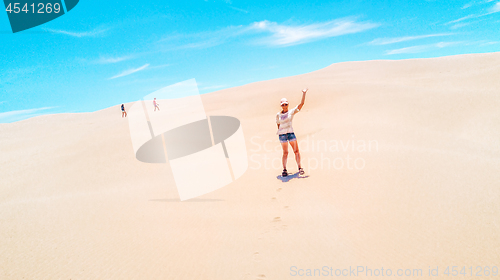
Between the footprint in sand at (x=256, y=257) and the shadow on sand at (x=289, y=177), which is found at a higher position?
the shadow on sand at (x=289, y=177)

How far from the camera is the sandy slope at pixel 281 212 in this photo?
10.0 feet

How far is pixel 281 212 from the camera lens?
14.2 feet

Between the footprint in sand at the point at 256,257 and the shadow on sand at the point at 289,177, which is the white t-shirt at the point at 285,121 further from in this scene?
the footprint in sand at the point at 256,257

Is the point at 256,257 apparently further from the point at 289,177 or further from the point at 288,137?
the point at 288,137

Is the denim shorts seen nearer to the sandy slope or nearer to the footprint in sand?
the sandy slope

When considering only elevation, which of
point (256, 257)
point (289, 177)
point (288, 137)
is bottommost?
point (256, 257)

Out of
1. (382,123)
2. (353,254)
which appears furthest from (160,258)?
(382,123)

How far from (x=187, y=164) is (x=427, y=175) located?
5927 mm

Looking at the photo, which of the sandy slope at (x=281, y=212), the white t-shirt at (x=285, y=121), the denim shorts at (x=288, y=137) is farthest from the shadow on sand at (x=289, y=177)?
the white t-shirt at (x=285, y=121)

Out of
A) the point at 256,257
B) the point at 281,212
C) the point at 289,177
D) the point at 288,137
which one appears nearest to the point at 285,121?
the point at 288,137

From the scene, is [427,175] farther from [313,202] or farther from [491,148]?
[491,148]

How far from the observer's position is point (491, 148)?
620 cm

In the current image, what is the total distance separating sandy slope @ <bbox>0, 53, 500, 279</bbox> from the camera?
3.05 metres

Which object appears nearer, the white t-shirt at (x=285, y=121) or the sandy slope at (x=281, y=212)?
the sandy slope at (x=281, y=212)
